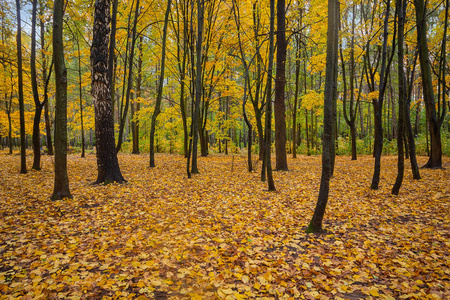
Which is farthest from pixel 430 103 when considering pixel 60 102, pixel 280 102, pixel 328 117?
pixel 60 102

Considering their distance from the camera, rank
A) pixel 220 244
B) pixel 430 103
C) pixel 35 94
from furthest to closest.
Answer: pixel 430 103
pixel 35 94
pixel 220 244

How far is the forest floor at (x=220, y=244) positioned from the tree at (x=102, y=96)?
78 centimetres

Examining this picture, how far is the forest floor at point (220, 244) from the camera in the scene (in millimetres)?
2615

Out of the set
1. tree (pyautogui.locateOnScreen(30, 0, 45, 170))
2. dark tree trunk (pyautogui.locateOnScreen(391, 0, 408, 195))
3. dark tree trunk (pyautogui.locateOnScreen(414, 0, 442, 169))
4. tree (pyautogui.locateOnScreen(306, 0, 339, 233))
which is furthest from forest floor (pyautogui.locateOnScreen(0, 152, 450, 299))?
dark tree trunk (pyautogui.locateOnScreen(414, 0, 442, 169))

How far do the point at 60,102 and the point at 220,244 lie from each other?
4.93 m

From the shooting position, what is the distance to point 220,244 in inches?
146

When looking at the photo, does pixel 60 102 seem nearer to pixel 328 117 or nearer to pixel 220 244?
pixel 220 244

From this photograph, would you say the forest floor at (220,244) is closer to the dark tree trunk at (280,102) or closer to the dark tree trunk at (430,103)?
the dark tree trunk at (280,102)

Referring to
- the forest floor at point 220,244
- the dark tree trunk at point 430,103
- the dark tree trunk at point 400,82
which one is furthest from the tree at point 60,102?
the dark tree trunk at point 430,103

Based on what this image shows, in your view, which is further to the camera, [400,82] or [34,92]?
[34,92]

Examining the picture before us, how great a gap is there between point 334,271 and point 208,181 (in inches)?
225

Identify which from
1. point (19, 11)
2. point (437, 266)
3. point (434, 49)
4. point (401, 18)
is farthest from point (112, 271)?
point (434, 49)


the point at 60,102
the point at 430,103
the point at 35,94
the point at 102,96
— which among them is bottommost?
the point at 60,102

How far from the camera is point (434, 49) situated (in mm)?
11914
